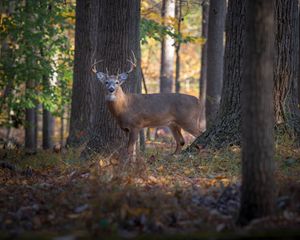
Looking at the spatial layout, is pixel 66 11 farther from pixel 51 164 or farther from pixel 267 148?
pixel 267 148

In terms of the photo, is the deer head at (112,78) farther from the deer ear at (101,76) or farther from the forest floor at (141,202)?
the forest floor at (141,202)

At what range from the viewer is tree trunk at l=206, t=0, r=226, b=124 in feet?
52.2

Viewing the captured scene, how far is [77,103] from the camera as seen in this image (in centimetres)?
1339

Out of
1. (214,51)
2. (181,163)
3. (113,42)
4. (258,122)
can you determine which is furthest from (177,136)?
(258,122)

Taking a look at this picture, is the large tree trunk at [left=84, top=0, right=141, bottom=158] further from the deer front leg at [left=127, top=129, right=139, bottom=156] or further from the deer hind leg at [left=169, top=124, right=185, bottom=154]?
the deer hind leg at [left=169, top=124, right=185, bottom=154]

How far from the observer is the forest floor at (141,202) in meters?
5.43

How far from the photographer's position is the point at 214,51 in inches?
640

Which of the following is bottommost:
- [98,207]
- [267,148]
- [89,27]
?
[98,207]

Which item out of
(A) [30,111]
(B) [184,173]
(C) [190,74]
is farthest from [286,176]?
(C) [190,74]

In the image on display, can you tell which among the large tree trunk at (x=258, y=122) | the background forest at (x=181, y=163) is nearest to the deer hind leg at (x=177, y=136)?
the background forest at (x=181, y=163)

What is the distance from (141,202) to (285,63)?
15.4 ft

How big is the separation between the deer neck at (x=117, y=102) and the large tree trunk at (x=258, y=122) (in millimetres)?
5671

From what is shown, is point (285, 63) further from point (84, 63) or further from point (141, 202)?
point (84, 63)

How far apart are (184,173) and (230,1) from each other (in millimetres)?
3577
